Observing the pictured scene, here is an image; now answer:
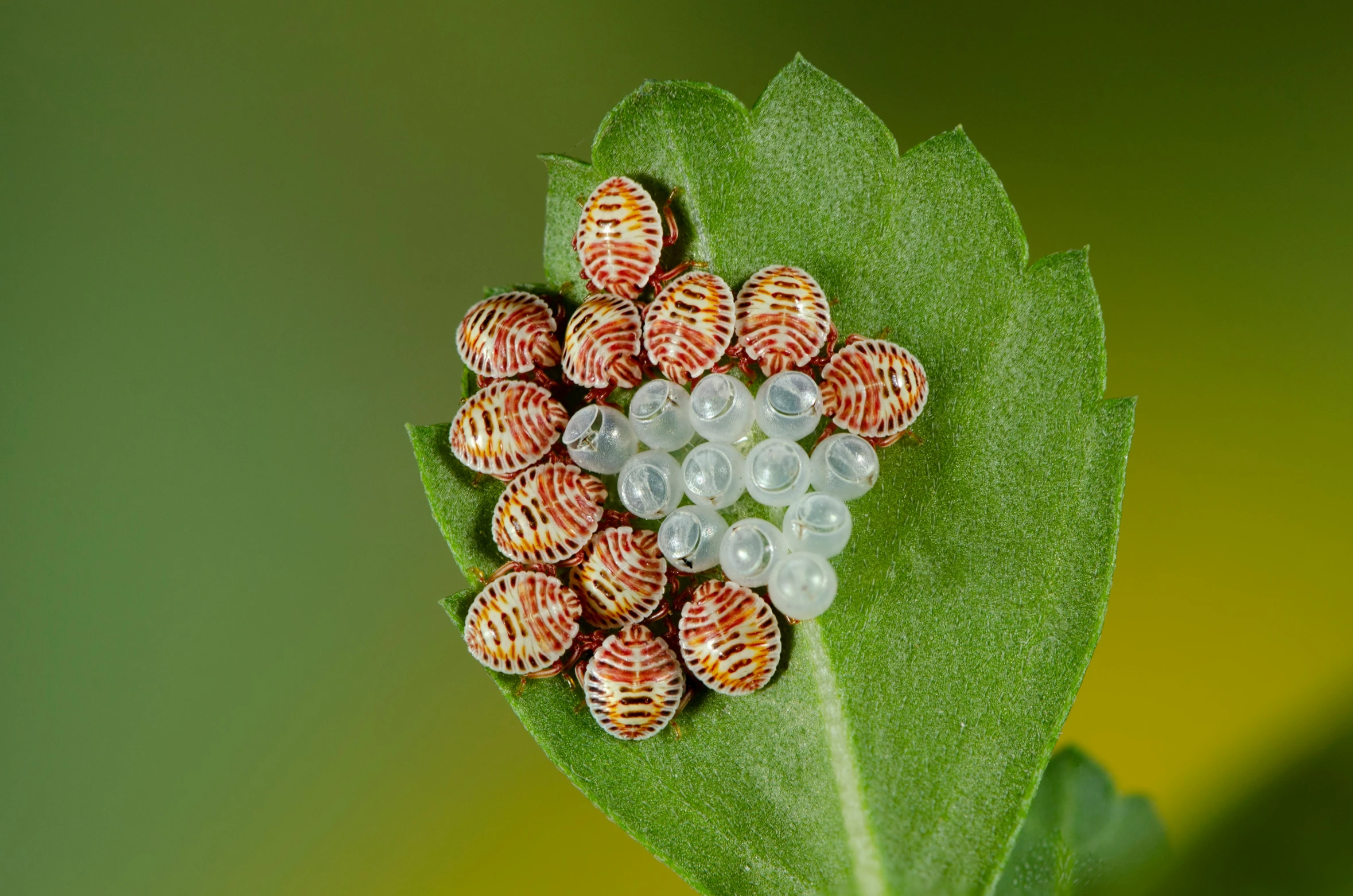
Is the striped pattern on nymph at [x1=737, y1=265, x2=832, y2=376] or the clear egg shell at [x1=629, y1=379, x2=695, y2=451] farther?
the clear egg shell at [x1=629, y1=379, x2=695, y2=451]

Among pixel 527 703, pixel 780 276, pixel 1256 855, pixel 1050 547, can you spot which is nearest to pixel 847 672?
pixel 1050 547

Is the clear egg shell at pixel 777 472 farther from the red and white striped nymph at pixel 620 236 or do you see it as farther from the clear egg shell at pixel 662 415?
the red and white striped nymph at pixel 620 236

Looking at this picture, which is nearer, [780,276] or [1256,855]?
[1256,855]

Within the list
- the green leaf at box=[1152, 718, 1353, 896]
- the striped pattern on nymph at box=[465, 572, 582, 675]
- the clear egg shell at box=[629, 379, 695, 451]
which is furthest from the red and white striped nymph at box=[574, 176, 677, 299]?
the green leaf at box=[1152, 718, 1353, 896]

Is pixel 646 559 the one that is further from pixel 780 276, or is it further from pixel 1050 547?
pixel 1050 547

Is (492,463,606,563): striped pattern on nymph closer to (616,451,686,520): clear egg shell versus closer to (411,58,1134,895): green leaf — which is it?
(616,451,686,520): clear egg shell

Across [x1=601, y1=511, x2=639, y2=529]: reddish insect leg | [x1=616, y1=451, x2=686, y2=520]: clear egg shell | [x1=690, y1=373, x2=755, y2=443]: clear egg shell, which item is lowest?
[x1=601, y1=511, x2=639, y2=529]: reddish insect leg
